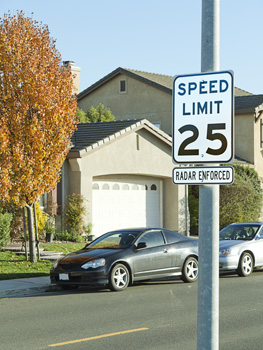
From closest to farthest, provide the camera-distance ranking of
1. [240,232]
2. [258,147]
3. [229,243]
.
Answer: [229,243] → [240,232] → [258,147]

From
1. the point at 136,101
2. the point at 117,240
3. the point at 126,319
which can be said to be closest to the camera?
the point at 126,319

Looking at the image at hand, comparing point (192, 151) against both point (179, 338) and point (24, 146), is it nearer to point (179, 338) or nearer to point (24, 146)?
point (179, 338)

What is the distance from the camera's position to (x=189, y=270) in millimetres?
16734

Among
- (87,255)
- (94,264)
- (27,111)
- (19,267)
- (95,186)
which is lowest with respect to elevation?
(19,267)

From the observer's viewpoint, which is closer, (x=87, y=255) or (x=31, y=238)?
(x=87, y=255)

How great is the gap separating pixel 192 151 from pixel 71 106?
1451 centimetres

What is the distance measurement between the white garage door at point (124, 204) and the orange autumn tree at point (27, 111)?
30.6 ft

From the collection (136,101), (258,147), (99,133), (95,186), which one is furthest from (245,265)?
(136,101)

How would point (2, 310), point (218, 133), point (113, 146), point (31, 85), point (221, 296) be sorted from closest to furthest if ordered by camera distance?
1. point (218, 133)
2. point (2, 310)
3. point (221, 296)
4. point (31, 85)
5. point (113, 146)

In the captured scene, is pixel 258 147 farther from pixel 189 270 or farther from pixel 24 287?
pixel 24 287

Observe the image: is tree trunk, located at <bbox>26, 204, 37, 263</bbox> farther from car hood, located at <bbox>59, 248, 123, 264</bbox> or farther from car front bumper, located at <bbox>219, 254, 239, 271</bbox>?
car front bumper, located at <bbox>219, 254, 239, 271</bbox>

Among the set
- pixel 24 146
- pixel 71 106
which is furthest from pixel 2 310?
pixel 71 106

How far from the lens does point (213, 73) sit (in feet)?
15.5

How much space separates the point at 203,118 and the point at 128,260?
35.8ft
